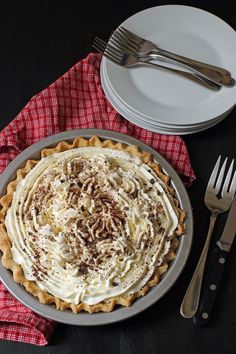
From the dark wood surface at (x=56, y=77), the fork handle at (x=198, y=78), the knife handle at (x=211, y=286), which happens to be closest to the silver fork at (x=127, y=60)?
the fork handle at (x=198, y=78)

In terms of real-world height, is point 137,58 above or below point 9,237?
above

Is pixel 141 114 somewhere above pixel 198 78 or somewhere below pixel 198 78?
below

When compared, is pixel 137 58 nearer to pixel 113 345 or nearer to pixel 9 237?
pixel 9 237

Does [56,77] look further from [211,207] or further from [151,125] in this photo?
[211,207]

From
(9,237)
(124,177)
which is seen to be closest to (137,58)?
(124,177)

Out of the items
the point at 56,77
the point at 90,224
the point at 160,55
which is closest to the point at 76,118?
the point at 56,77

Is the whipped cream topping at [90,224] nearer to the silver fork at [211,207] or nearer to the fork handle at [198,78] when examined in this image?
the silver fork at [211,207]

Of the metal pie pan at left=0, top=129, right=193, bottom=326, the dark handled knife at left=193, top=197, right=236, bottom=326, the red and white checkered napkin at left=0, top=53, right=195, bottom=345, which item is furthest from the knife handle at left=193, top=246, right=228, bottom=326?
the red and white checkered napkin at left=0, top=53, right=195, bottom=345
